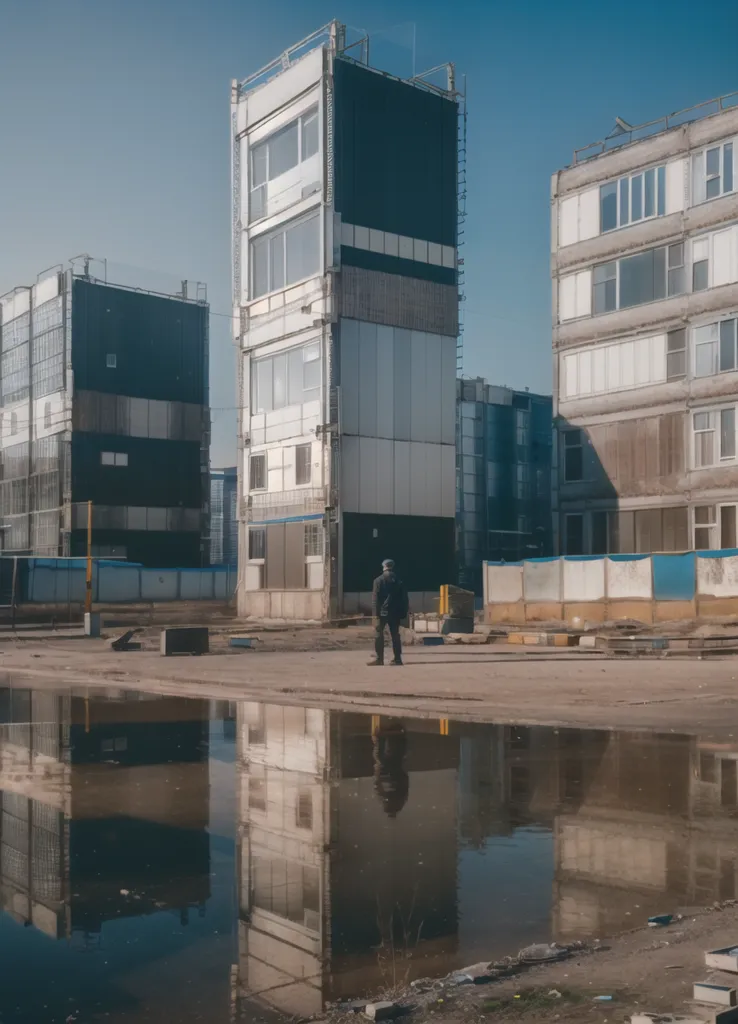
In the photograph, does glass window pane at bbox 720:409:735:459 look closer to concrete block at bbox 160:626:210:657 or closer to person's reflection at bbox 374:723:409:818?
concrete block at bbox 160:626:210:657

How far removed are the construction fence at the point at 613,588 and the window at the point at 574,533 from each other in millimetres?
7490

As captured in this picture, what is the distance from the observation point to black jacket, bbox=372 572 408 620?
73.4 feet

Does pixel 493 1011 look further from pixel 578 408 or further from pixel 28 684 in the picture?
pixel 578 408

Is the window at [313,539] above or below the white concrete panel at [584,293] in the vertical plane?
below

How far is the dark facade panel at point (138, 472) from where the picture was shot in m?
69.9

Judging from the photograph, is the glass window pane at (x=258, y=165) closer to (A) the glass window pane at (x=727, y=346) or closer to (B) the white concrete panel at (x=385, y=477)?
(B) the white concrete panel at (x=385, y=477)

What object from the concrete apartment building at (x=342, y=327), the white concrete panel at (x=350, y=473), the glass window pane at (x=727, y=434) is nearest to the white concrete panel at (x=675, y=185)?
the glass window pane at (x=727, y=434)

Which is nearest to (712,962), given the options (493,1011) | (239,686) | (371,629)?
(493,1011)

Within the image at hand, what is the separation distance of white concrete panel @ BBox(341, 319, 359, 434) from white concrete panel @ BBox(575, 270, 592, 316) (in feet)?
31.1

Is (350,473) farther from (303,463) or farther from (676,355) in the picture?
(676,355)

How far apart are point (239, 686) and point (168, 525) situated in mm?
56113

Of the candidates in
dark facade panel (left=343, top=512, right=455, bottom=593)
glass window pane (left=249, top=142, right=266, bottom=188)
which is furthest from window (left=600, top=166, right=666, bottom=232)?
A: glass window pane (left=249, top=142, right=266, bottom=188)

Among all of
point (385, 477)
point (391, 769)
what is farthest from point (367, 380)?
point (391, 769)

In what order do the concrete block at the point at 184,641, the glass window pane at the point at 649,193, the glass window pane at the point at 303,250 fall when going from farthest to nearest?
1. the glass window pane at the point at 303,250
2. the glass window pane at the point at 649,193
3. the concrete block at the point at 184,641
